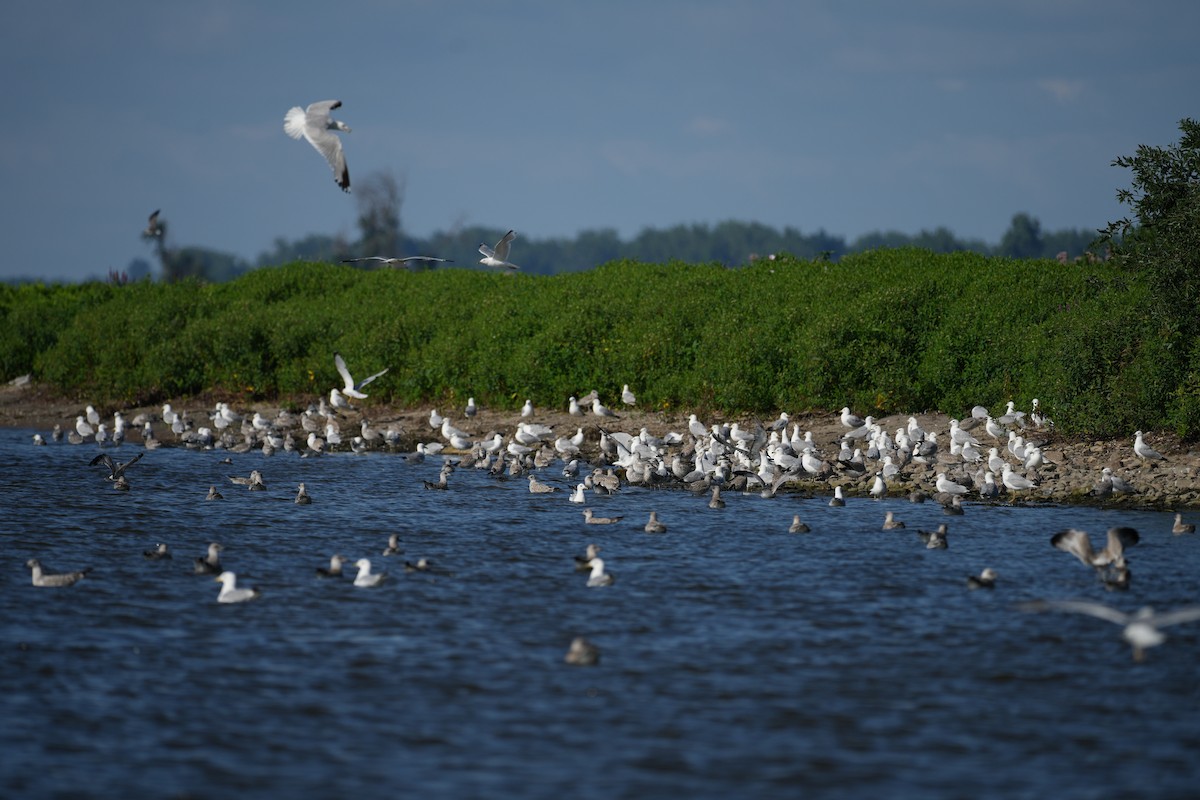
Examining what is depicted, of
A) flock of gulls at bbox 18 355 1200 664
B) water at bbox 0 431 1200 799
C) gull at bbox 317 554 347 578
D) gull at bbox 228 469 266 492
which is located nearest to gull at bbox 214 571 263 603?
flock of gulls at bbox 18 355 1200 664

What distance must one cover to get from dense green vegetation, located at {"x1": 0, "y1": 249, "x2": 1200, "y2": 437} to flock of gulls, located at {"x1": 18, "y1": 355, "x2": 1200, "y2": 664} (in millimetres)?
1191

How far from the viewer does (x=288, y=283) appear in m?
45.9

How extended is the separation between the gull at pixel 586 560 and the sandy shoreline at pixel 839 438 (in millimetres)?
7390

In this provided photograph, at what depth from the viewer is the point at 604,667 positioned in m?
13.4

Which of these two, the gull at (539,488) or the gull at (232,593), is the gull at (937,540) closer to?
the gull at (539,488)

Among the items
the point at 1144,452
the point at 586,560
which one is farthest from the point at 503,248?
the point at 1144,452

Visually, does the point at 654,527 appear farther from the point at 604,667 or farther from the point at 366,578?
the point at 604,667

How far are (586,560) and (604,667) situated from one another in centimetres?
475

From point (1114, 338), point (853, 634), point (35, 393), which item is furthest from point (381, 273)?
point (853, 634)

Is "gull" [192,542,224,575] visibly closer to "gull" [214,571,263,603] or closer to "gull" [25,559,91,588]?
"gull" [214,571,263,603]

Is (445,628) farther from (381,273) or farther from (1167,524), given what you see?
(381,273)

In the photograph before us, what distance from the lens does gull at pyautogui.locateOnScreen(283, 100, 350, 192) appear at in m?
20.6

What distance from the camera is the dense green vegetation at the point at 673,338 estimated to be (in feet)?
86.6

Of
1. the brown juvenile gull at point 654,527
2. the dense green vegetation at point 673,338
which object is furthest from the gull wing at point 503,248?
A: the brown juvenile gull at point 654,527
